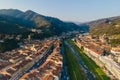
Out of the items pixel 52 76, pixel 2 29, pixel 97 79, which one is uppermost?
pixel 2 29

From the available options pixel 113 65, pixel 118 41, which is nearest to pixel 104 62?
pixel 113 65

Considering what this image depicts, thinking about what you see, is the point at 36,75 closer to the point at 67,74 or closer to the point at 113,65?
the point at 67,74

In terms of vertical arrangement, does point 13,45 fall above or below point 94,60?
above

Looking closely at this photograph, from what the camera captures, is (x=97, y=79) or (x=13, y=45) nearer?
(x=97, y=79)

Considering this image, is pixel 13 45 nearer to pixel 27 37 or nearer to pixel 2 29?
pixel 27 37

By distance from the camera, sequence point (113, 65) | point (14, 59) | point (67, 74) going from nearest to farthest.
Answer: point (67, 74) → point (113, 65) → point (14, 59)

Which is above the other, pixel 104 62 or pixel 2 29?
pixel 2 29

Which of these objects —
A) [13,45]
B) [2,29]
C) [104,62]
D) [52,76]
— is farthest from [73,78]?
[2,29]

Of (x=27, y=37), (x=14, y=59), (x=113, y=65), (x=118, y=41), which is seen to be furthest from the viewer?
(x=27, y=37)

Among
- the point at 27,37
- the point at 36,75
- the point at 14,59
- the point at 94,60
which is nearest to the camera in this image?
the point at 36,75

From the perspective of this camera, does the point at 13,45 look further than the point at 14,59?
Yes
